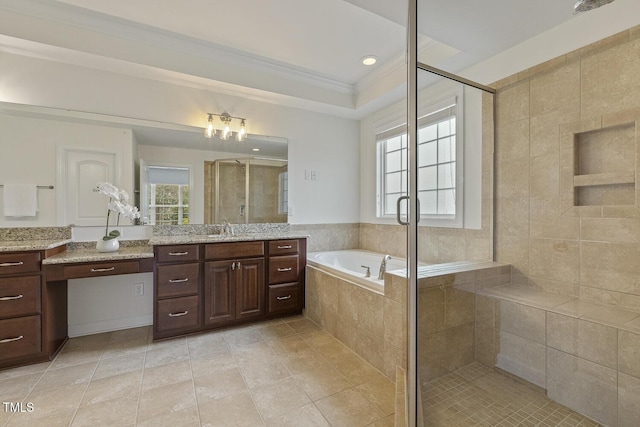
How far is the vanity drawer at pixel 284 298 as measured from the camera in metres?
2.88

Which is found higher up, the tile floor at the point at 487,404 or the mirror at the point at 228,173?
the mirror at the point at 228,173

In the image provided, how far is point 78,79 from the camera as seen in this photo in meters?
2.47

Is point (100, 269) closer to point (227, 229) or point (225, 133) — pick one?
point (227, 229)

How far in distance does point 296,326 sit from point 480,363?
62.3 inches

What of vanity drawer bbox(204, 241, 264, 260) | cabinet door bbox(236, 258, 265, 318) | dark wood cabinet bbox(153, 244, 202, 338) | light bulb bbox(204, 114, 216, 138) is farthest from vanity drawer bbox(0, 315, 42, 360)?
light bulb bbox(204, 114, 216, 138)

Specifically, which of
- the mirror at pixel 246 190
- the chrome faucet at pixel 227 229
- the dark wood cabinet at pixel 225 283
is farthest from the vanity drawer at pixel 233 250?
the mirror at pixel 246 190

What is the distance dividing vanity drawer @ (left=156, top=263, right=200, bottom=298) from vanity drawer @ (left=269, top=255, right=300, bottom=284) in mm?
687

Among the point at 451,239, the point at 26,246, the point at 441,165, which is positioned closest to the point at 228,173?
the point at 26,246

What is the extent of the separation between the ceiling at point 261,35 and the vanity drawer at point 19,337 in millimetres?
2016

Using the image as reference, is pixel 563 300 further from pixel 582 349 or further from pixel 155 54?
pixel 155 54

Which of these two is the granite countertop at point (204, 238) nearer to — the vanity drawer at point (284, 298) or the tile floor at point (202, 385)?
the vanity drawer at point (284, 298)

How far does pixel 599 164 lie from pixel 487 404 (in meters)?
1.48

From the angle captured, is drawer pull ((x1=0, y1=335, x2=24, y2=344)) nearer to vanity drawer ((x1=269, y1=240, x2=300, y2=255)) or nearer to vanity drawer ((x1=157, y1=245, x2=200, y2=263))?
vanity drawer ((x1=157, y1=245, x2=200, y2=263))

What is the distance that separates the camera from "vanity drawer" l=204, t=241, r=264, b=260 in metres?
2.61
